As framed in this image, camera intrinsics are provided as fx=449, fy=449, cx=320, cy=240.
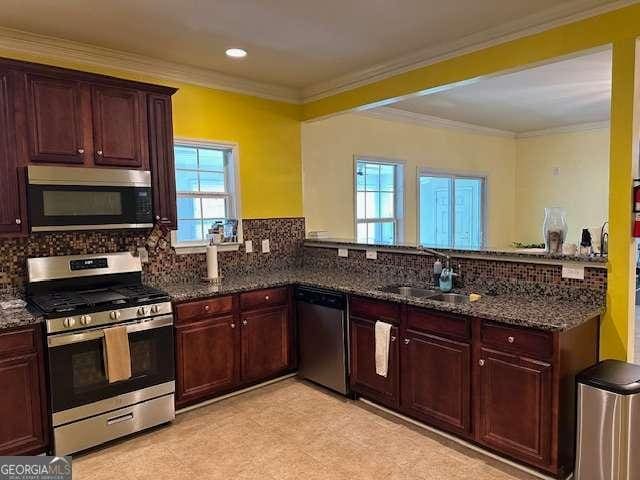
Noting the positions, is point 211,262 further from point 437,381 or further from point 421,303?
point 437,381

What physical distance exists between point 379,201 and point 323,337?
2516 millimetres

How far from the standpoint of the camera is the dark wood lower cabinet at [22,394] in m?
2.48

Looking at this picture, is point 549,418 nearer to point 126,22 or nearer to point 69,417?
point 69,417

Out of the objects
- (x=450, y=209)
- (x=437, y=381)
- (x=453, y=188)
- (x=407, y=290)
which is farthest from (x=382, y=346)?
(x=453, y=188)

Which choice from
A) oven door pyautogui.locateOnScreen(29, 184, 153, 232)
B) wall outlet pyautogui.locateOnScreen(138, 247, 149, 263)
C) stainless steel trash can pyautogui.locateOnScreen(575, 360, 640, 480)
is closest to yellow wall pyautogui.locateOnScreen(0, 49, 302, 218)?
oven door pyautogui.locateOnScreen(29, 184, 153, 232)

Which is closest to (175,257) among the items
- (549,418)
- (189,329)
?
(189,329)

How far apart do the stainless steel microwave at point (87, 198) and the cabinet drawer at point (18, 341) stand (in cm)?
65

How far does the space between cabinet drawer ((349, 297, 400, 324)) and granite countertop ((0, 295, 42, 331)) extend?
6.58ft

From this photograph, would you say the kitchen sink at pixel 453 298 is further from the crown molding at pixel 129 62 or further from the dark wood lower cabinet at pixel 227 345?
the crown molding at pixel 129 62

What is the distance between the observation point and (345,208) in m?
5.09

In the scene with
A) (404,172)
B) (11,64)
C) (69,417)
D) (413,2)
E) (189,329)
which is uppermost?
(413,2)

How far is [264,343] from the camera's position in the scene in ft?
11.9

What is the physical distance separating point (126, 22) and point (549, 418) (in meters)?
3.34

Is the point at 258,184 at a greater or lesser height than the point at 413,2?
lesser
